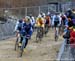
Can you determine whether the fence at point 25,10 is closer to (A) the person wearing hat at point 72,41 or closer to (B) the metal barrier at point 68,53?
(A) the person wearing hat at point 72,41

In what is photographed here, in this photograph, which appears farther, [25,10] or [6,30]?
[25,10]

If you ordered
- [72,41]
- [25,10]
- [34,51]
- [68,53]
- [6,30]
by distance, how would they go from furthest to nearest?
[25,10] → [6,30] → [34,51] → [72,41] → [68,53]

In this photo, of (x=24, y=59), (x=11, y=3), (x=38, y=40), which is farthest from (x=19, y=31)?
(x=11, y=3)

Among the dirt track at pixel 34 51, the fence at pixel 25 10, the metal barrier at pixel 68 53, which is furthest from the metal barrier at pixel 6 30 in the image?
the metal barrier at pixel 68 53

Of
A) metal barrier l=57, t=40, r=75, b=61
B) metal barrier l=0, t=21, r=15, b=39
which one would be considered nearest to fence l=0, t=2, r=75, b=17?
metal barrier l=0, t=21, r=15, b=39

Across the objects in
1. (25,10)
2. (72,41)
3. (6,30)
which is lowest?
(6,30)

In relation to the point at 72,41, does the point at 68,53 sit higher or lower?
lower

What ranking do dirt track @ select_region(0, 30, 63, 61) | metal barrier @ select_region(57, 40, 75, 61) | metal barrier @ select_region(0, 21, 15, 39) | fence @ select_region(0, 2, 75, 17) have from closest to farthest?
metal barrier @ select_region(57, 40, 75, 61), dirt track @ select_region(0, 30, 63, 61), metal barrier @ select_region(0, 21, 15, 39), fence @ select_region(0, 2, 75, 17)

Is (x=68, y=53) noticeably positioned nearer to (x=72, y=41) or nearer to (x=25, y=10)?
(x=72, y=41)

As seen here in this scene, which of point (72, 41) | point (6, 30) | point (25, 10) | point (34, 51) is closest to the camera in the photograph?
point (72, 41)

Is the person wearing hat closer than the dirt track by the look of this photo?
Yes

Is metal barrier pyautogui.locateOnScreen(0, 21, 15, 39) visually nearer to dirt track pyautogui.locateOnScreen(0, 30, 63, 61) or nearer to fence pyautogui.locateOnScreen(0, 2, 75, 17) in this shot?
fence pyautogui.locateOnScreen(0, 2, 75, 17)

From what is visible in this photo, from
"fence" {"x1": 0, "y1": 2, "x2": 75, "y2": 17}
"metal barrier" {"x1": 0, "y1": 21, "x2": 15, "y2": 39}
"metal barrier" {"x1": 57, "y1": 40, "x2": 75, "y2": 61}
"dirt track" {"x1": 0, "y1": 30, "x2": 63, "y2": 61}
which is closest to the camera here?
"metal barrier" {"x1": 57, "y1": 40, "x2": 75, "y2": 61}

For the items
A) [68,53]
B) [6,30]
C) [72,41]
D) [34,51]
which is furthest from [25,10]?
[68,53]
